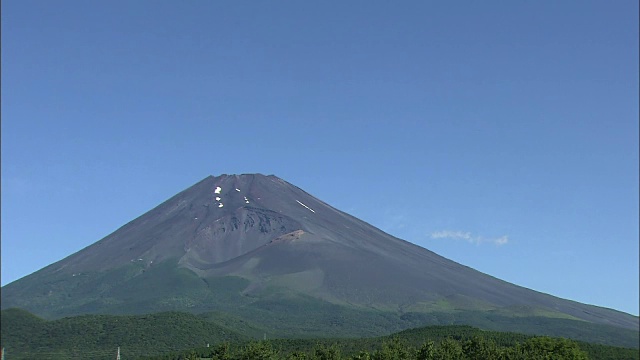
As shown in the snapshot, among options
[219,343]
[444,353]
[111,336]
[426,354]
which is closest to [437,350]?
[444,353]

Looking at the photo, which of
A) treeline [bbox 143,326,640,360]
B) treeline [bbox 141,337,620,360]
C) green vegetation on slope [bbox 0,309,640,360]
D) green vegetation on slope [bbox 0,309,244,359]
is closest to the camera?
treeline [bbox 141,337,620,360]

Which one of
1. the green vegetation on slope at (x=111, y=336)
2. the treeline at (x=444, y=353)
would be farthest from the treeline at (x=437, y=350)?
the green vegetation on slope at (x=111, y=336)

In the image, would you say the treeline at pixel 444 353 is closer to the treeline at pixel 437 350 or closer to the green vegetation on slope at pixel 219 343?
the treeline at pixel 437 350

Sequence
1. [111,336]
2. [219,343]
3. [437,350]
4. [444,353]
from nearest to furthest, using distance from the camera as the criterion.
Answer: [444,353]
[437,350]
[219,343]
[111,336]

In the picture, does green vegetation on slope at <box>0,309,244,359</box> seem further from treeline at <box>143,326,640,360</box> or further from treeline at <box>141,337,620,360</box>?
treeline at <box>141,337,620,360</box>

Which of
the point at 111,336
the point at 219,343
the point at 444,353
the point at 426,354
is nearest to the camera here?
the point at 426,354

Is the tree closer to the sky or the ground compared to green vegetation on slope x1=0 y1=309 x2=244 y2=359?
closer to the ground

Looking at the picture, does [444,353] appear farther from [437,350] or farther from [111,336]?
[111,336]

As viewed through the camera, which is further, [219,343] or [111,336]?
[111,336]

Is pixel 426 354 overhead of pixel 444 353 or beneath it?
beneath

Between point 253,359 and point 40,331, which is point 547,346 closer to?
point 253,359

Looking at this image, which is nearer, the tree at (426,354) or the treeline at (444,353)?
the tree at (426,354)

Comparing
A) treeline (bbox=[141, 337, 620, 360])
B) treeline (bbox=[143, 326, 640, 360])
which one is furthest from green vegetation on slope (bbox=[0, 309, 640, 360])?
treeline (bbox=[141, 337, 620, 360])

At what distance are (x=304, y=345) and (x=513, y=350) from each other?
46555mm
